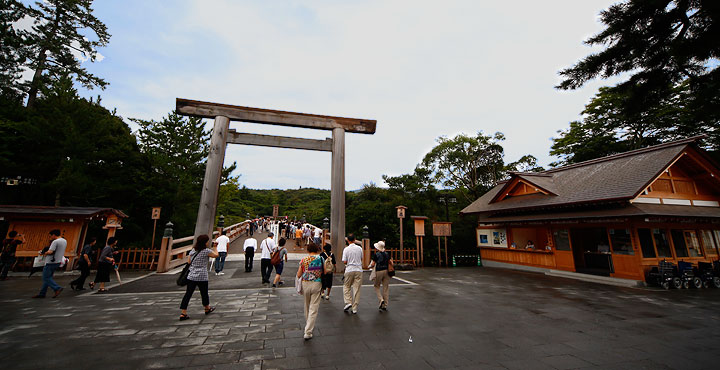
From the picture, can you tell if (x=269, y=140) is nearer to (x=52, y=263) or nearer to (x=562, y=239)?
(x=52, y=263)

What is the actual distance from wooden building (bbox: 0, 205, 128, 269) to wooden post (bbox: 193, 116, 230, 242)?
4.85m

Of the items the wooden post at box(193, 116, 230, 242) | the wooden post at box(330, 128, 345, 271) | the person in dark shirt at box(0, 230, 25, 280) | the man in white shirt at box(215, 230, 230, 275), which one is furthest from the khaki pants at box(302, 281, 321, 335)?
the person in dark shirt at box(0, 230, 25, 280)

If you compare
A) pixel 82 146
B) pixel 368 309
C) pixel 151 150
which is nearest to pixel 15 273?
pixel 82 146

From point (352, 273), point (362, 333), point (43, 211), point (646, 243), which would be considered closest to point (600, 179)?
point (646, 243)

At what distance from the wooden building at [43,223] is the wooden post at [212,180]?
4847 millimetres

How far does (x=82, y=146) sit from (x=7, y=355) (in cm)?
1280

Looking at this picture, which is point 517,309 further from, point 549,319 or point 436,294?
point 436,294

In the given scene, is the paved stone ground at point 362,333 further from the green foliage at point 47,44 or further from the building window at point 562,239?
the green foliage at point 47,44

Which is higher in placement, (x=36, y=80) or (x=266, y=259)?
(x=36, y=80)

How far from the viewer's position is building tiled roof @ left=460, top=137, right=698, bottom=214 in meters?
9.65

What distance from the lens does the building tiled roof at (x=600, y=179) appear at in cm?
965

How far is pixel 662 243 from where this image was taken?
992 cm

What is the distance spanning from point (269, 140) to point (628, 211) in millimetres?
13176

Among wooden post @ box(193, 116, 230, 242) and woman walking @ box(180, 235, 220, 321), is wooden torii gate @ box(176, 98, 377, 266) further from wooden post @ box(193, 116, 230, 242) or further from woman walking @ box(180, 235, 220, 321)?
woman walking @ box(180, 235, 220, 321)
